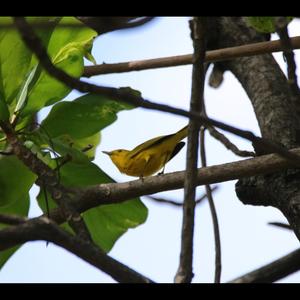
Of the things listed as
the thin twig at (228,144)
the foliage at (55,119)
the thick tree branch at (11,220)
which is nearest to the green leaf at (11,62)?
the foliage at (55,119)

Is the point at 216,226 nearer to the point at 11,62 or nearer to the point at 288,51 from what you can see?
Result: the point at 11,62

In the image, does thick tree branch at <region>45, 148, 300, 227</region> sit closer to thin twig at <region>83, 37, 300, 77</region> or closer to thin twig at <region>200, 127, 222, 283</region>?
thin twig at <region>200, 127, 222, 283</region>

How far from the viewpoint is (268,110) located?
2535mm

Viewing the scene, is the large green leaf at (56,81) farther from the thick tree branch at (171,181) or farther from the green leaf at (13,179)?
the thick tree branch at (171,181)

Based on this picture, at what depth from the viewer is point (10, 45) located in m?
2.12

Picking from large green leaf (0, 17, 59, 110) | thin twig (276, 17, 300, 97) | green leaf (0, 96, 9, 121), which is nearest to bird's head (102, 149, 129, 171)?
large green leaf (0, 17, 59, 110)

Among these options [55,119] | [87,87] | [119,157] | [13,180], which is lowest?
[87,87]

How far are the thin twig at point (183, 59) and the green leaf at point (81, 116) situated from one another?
0.81 feet

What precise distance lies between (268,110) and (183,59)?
351 millimetres

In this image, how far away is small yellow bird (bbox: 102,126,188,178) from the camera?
2.88 metres

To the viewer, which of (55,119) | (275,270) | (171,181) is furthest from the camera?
(55,119)

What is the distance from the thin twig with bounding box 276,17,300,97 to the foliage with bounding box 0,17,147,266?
0.65m

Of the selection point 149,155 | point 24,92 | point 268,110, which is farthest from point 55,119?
point 149,155

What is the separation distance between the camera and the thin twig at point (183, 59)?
7.55 feet
